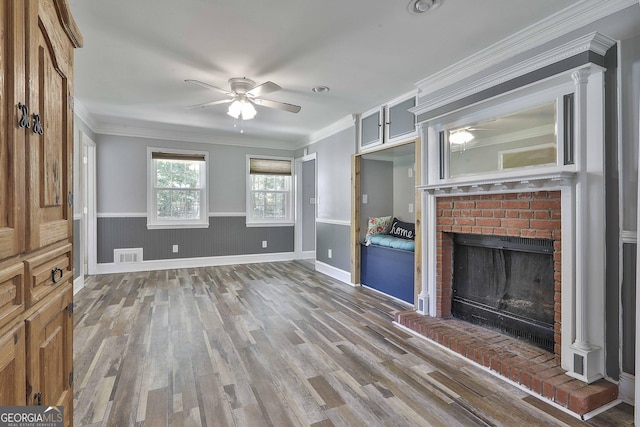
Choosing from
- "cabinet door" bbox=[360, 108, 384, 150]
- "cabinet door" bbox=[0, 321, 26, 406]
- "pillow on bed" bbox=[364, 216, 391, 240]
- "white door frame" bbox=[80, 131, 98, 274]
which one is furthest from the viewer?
"white door frame" bbox=[80, 131, 98, 274]

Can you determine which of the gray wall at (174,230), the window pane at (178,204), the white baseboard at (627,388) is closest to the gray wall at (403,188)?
the gray wall at (174,230)

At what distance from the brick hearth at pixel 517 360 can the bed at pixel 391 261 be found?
2.46ft

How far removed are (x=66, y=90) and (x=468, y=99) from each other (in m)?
2.89

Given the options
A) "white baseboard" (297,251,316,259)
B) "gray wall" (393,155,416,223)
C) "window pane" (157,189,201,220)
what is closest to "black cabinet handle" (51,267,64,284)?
"gray wall" (393,155,416,223)

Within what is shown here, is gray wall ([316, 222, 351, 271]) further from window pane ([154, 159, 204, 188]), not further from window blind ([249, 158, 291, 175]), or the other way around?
window pane ([154, 159, 204, 188])

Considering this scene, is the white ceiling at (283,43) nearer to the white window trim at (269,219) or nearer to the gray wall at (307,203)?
the white window trim at (269,219)

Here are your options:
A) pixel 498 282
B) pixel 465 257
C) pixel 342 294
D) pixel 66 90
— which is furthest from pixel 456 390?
pixel 66 90

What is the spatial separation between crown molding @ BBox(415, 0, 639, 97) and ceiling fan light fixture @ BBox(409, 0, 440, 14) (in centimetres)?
84

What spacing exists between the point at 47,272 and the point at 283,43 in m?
2.29

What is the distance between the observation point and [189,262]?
596cm

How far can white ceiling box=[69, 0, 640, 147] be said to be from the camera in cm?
216

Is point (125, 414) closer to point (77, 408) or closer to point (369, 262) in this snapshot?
point (77, 408)

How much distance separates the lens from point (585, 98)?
2.08 metres

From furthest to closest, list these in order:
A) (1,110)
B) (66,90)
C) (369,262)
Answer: (369,262) < (66,90) < (1,110)
